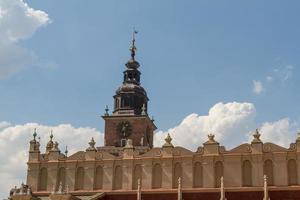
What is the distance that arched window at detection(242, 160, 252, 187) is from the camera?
57.3 m

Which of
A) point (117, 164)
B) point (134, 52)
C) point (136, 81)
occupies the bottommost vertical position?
point (117, 164)

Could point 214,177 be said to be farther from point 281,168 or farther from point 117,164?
point 117,164

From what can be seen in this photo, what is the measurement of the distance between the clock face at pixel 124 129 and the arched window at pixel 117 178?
1519cm

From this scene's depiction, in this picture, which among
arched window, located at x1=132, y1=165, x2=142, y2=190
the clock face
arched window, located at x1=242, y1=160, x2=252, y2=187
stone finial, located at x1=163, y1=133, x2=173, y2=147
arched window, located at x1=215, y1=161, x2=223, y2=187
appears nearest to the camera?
arched window, located at x1=242, y1=160, x2=252, y2=187

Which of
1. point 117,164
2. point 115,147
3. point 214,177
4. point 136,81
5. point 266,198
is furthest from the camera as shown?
point 136,81

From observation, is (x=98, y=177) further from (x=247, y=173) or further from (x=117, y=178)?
(x=247, y=173)

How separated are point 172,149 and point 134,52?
28454 millimetres

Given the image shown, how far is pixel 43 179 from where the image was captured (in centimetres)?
6391

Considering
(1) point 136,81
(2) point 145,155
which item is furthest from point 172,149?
(1) point 136,81

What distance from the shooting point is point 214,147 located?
194 ft

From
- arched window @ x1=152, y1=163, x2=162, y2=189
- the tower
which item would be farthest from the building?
the tower

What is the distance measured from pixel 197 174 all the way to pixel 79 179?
13540 mm

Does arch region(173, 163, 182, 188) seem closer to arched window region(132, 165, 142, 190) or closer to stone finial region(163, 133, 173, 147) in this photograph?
stone finial region(163, 133, 173, 147)

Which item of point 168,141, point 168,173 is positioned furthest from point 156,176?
point 168,141
